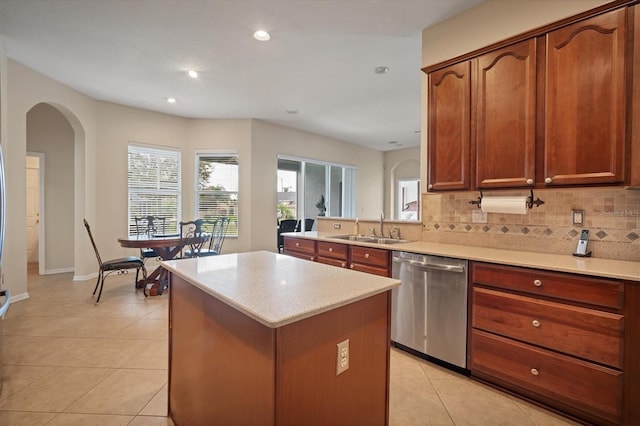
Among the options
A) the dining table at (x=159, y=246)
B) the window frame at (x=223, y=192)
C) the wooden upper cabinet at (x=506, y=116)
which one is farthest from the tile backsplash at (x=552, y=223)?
the window frame at (x=223, y=192)

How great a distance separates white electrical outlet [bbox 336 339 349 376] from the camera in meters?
1.12

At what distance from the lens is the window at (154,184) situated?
5.21 metres

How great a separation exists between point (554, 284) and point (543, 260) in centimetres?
21

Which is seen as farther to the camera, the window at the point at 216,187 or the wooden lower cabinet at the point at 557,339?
the window at the point at 216,187

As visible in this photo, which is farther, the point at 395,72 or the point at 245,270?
the point at 395,72

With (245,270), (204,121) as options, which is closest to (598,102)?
(245,270)

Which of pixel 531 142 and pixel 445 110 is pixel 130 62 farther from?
pixel 531 142

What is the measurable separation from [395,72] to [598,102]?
2.35 meters

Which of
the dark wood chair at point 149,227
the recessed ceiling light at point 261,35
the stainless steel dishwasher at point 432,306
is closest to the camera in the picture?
the stainless steel dishwasher at point 432,306

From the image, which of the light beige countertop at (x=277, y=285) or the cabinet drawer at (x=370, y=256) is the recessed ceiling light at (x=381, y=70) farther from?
the light beige countertop at (x=277, y=285)

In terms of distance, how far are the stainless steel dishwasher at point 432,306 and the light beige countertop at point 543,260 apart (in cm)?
7

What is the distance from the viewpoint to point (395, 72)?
147 inches

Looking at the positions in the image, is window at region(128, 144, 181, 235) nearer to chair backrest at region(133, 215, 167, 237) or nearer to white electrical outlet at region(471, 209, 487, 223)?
chair backrest at region(133, 215, 167, 237)

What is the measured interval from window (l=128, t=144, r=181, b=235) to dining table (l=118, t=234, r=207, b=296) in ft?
4.18
